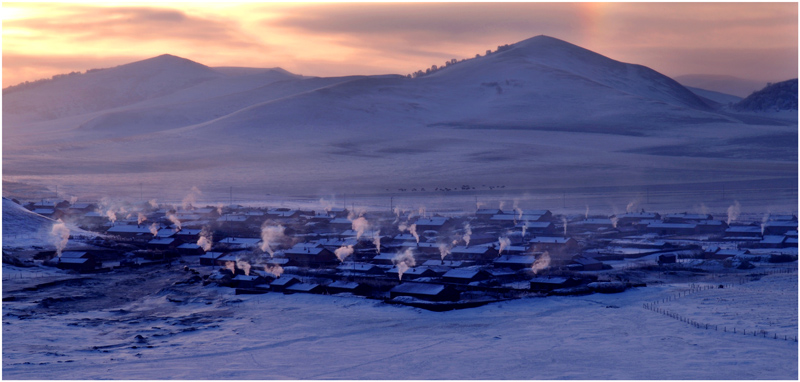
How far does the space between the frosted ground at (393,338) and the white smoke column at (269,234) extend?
1614cm

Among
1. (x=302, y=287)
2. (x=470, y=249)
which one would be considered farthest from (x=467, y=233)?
(x=302, y=287)

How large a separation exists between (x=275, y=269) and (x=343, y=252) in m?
5.98

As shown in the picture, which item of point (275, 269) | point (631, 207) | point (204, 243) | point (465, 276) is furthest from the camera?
point (631, 207)

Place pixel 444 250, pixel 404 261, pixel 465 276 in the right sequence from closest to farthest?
pixel 465 276, pixel 404 261, pixel 444 250

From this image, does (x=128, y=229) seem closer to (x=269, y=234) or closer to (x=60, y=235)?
(x=60, y=235)

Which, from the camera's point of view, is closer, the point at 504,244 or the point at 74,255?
the point at 74,255

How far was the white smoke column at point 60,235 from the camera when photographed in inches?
1930

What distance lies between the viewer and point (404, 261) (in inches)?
1620

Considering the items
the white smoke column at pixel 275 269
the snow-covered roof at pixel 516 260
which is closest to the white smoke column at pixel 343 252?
the white smoke column at pixel 275 269

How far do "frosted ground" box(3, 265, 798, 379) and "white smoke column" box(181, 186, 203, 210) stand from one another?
44.5 m

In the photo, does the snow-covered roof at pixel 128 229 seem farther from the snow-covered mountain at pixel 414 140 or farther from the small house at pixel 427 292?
the snow-covered mountain at pixel 414 140

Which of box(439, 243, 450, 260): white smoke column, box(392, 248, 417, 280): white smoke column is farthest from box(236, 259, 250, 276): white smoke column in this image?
→ box(439, 243, 450, 260): white smoke column

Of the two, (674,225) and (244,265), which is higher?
(674,225)

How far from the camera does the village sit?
111 feet
